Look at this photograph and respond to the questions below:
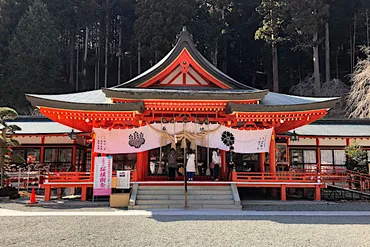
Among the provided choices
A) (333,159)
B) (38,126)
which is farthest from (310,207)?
(38,126)

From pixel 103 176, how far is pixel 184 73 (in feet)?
20.0

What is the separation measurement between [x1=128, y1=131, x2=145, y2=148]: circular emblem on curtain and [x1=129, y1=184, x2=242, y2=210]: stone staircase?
68.2 inches

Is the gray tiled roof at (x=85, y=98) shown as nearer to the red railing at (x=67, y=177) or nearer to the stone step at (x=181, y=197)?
the red railing at (x=67, y=177)

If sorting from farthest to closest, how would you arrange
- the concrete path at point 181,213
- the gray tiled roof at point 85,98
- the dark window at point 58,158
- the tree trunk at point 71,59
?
the tree trunk at point 71,59 < the dark window at point 58,158 < the gray tiled roof at point 85,98 < the concrete path at point 181,213

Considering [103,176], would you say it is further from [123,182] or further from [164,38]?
[164,38]

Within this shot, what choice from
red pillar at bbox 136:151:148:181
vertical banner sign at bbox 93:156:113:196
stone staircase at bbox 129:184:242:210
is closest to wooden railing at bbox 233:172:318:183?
stone staircase at bbox 129:184:242:210

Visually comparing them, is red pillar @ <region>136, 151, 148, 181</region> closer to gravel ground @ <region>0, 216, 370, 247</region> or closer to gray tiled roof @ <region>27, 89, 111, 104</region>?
gray tiled roof @ <region>27, 89, 111, 104</region>

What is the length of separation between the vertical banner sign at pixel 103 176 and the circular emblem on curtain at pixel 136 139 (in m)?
1.54

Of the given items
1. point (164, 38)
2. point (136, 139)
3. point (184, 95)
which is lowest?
point (136, 139)

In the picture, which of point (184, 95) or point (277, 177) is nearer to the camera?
point (184, 95)

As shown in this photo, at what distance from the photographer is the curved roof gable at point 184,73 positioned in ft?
47.0

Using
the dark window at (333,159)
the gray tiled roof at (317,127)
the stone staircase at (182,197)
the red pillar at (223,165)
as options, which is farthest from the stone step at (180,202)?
the dark window at (333,159)

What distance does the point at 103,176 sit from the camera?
11.4 meters

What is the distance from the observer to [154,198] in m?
11.2
